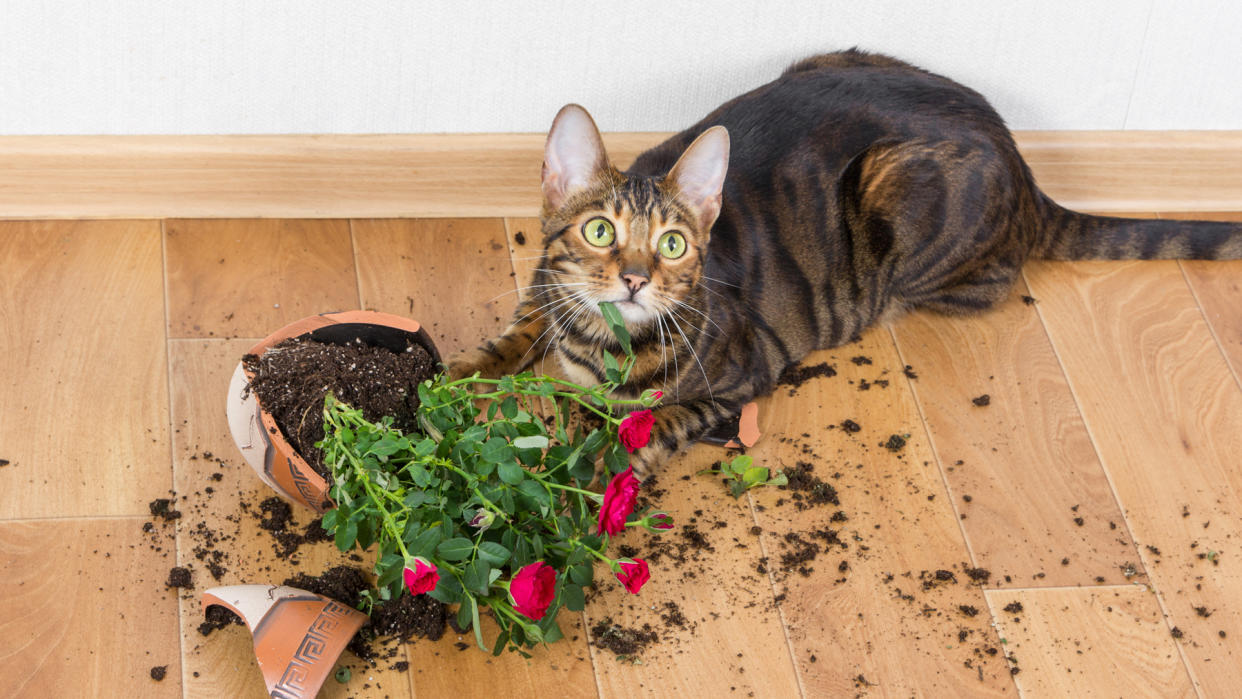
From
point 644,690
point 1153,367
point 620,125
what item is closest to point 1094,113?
point 1153,367

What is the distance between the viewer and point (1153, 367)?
2064 millimetres

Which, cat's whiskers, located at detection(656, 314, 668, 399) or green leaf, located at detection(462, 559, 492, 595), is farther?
cat's whiskers, located at detection(656, 314, 668, 399)

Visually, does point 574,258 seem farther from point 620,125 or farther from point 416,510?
point 620,125

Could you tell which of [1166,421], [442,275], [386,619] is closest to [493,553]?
[386,619]

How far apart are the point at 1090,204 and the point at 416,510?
1632mm

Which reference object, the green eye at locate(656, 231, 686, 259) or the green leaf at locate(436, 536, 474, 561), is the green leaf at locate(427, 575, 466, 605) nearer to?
the green leaf at locate(436, 536, 474, 561)

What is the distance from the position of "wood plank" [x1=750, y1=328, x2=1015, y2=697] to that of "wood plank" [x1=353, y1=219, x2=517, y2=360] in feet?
1.64

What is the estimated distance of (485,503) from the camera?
4.62 feet

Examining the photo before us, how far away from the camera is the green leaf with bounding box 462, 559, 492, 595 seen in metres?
1.40

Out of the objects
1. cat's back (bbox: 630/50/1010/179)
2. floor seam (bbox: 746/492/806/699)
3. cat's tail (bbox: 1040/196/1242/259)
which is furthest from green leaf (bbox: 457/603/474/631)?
cat's tail (bbox: 1040/196/1242/259)

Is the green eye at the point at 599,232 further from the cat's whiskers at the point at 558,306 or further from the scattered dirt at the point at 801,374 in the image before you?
the scattered dirt at the point at 801,374

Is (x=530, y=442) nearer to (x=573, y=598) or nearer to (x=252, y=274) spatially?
(x=573, y=598)

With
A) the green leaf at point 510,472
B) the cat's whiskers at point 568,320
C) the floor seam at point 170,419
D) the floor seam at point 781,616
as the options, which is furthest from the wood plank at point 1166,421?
the floor seam at point 170,419

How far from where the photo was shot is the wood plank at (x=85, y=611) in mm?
1451
